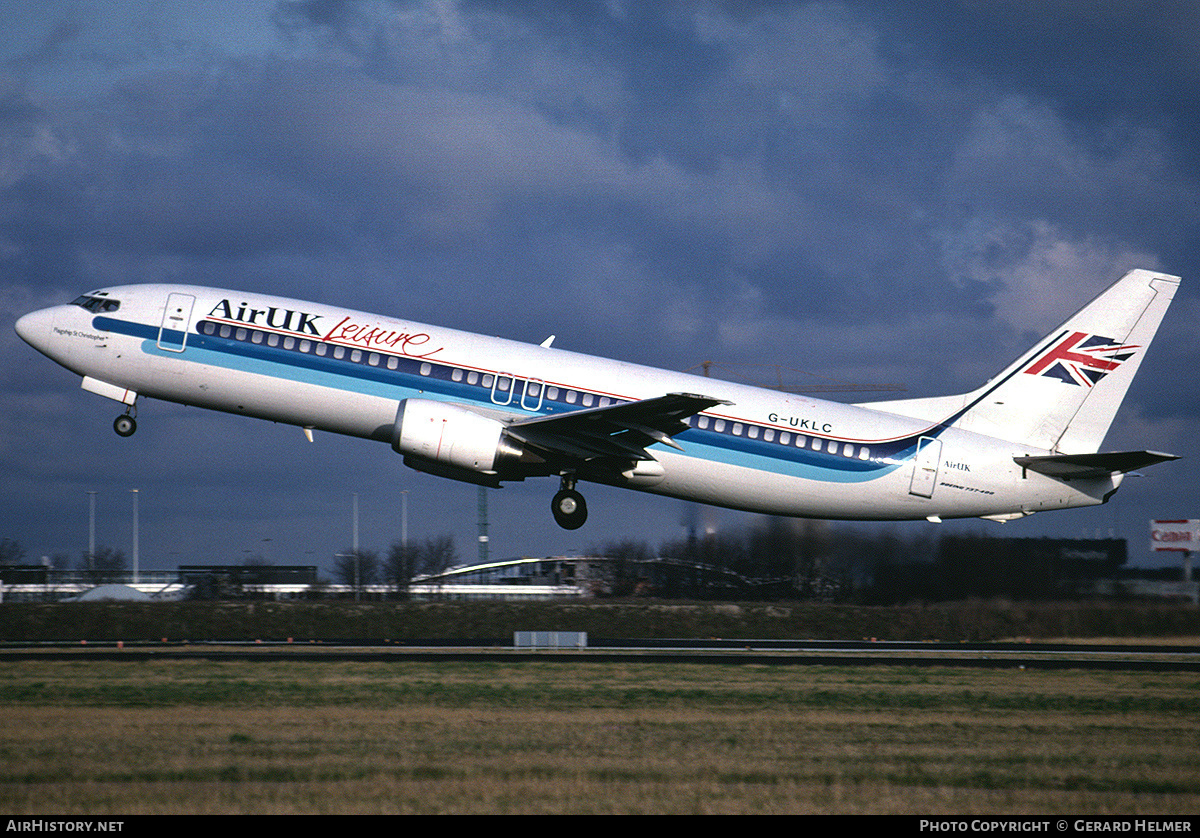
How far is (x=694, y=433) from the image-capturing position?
90.0ft

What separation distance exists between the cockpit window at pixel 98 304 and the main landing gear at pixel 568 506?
37.5ft

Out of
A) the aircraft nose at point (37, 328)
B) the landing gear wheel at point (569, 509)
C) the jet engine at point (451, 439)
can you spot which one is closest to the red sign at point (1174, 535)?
the landing gear wheel at point (569, 509)

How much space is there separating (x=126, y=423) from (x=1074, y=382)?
2388cm

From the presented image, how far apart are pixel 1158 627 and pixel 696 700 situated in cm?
1833

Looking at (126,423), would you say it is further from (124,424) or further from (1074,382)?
(1074,382)

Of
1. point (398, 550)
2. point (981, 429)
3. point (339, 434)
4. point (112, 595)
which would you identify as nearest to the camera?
point (339, 434)

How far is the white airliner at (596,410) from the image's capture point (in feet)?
86.7

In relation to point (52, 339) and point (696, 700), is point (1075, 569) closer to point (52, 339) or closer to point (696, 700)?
point (696, 700)

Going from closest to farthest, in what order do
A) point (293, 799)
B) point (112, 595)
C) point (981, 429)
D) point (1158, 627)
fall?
point (293, 799) → point (981, 429) → point (1158, 627) → point (112, 595)

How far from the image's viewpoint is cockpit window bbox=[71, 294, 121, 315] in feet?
90.5

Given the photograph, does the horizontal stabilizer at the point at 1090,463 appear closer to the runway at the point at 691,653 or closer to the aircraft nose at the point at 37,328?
the runway at the point at 691,653

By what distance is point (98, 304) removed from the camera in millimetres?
27766

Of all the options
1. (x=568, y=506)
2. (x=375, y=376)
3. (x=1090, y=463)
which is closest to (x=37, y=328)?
(x=375, y=376)

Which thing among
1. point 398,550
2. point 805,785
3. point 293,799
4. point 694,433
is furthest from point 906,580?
point 398,550
